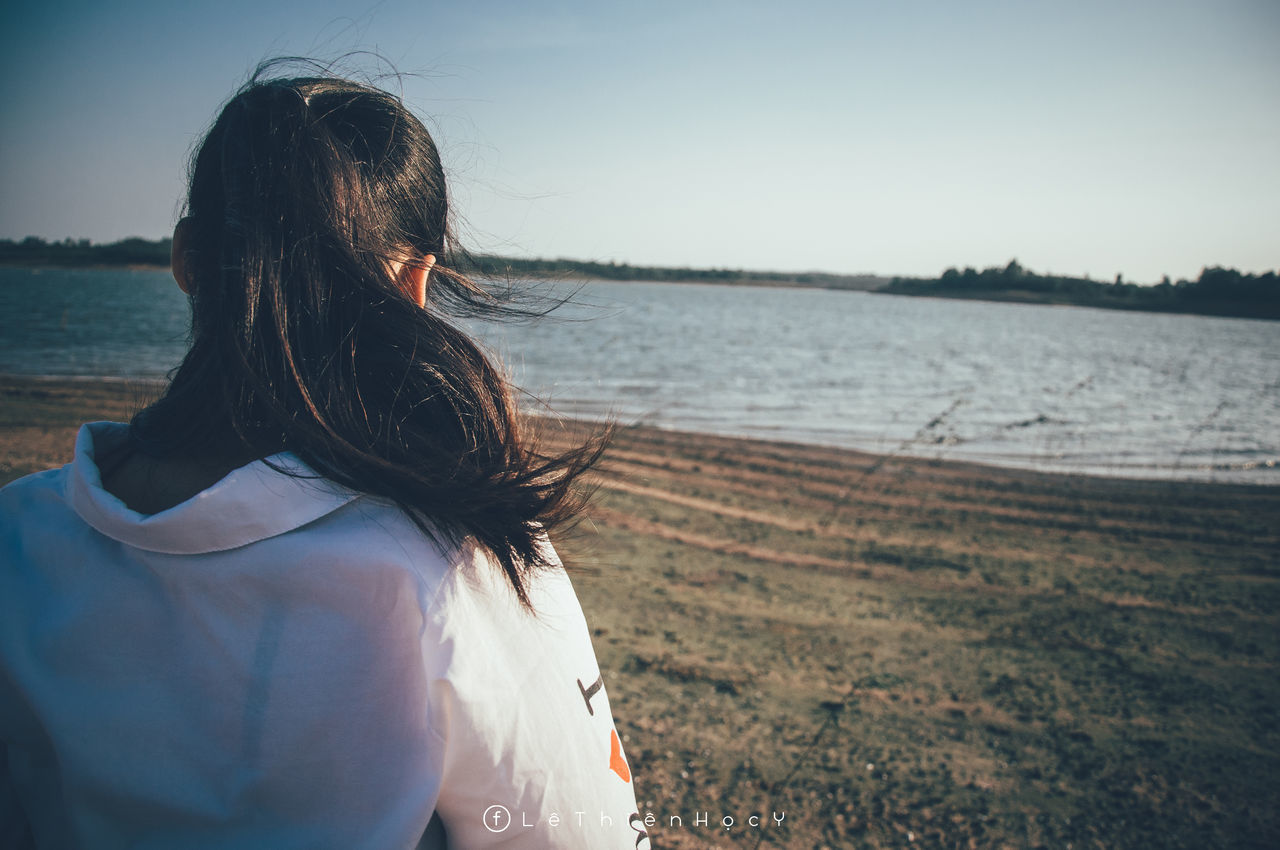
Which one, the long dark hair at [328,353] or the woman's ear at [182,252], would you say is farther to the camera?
the woman's ear at [182,252]

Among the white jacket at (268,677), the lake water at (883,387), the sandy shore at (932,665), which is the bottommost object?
the sandy shore at (932,665)

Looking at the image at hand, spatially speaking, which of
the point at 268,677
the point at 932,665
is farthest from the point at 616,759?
the point at 932,665

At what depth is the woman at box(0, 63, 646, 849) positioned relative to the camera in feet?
2.56

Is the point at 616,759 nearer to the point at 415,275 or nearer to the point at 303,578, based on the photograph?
the point at 303,578

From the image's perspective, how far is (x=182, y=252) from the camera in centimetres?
103

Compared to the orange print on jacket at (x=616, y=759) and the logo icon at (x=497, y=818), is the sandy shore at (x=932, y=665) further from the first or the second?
the logo icon at (x=497, y=818)

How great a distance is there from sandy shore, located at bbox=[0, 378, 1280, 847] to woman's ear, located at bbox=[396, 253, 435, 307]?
74cm

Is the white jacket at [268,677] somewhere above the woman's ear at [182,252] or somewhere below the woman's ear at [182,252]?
below

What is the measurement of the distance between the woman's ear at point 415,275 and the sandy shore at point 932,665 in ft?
2.43

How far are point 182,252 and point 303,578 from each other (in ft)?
2.05

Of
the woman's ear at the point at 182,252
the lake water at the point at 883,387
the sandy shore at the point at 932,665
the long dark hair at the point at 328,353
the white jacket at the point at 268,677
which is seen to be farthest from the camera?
the lake water at the point at 883,387

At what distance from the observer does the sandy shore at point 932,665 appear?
9.09 ft

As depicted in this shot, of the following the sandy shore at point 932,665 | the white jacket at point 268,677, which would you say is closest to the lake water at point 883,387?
the white jacket at point 268,677

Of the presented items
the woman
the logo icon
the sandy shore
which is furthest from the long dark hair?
the sandy shore
